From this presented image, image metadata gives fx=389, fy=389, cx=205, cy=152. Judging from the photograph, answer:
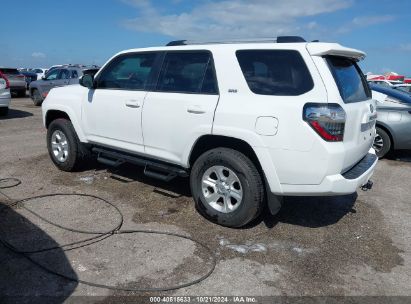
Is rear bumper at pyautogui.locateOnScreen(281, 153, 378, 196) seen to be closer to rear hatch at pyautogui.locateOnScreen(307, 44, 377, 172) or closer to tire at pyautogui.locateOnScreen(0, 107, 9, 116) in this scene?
rear hatch at pyautogui.locateOnScreen(307, 44, 377, 172)

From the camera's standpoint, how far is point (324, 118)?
11.7 feet

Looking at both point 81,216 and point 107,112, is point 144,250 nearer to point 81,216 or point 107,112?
point 81,216

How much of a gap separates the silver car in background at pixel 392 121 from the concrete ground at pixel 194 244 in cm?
191

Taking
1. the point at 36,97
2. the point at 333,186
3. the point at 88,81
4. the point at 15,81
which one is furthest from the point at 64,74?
the point at 333,186

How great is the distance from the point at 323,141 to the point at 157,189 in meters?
2.66

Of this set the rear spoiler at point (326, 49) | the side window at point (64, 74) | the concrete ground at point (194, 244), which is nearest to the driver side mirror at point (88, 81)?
the concrete ground at point (194, 244)

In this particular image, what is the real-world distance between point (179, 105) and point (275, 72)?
1160 mm

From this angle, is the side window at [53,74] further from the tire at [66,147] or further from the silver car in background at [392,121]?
the silver car in background at [392,121]

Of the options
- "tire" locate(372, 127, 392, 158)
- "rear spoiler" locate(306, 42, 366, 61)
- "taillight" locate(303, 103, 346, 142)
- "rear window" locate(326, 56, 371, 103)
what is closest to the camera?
"taillight" locate(303, 103, 346, 142)

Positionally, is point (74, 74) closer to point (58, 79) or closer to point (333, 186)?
point (58, 79)

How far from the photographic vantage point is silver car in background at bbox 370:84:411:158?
7500 millimetres

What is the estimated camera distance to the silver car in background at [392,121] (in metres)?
7.50

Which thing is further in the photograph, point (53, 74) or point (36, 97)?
point (36, 97)

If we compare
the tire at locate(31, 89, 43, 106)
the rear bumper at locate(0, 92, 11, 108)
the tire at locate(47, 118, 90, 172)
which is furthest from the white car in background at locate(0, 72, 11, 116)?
the tire at locate(47, 118, 90, 172)
